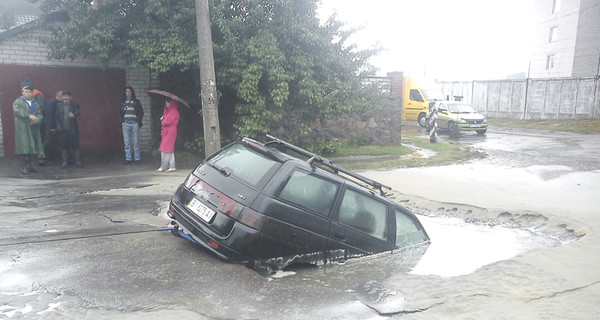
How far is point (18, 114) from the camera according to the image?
9.04 m

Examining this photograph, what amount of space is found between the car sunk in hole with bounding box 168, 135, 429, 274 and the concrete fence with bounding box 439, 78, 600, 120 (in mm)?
24875

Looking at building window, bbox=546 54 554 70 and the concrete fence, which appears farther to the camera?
building window, bbox=546 54 554 70

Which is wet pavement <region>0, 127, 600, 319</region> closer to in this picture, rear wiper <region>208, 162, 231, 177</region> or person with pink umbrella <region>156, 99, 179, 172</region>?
rear wiper <region>208, 162, 231, 177</region>

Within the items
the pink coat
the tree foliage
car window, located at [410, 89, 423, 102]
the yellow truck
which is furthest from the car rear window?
car window, located at [410, 89, 423, 102]

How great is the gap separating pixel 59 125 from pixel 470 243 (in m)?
8.83

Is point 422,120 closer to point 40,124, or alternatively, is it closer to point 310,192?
point 40,124

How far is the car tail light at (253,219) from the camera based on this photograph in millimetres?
4520

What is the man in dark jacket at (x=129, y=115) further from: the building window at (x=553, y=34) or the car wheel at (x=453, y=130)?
the building window at (x=553, y=34)

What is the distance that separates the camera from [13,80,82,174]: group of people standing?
9148mm

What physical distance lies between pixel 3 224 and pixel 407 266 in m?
5.06

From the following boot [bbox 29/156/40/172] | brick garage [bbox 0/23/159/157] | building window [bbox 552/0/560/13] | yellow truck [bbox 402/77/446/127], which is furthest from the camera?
building window [bbox 552/0/560/13]

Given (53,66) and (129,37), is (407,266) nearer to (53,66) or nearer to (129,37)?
(129,37)

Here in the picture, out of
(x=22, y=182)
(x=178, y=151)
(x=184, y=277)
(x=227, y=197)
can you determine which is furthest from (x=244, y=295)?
(x=178, y=151)

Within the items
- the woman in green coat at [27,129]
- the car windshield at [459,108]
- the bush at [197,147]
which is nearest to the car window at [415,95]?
the car windshield at [459,108]
